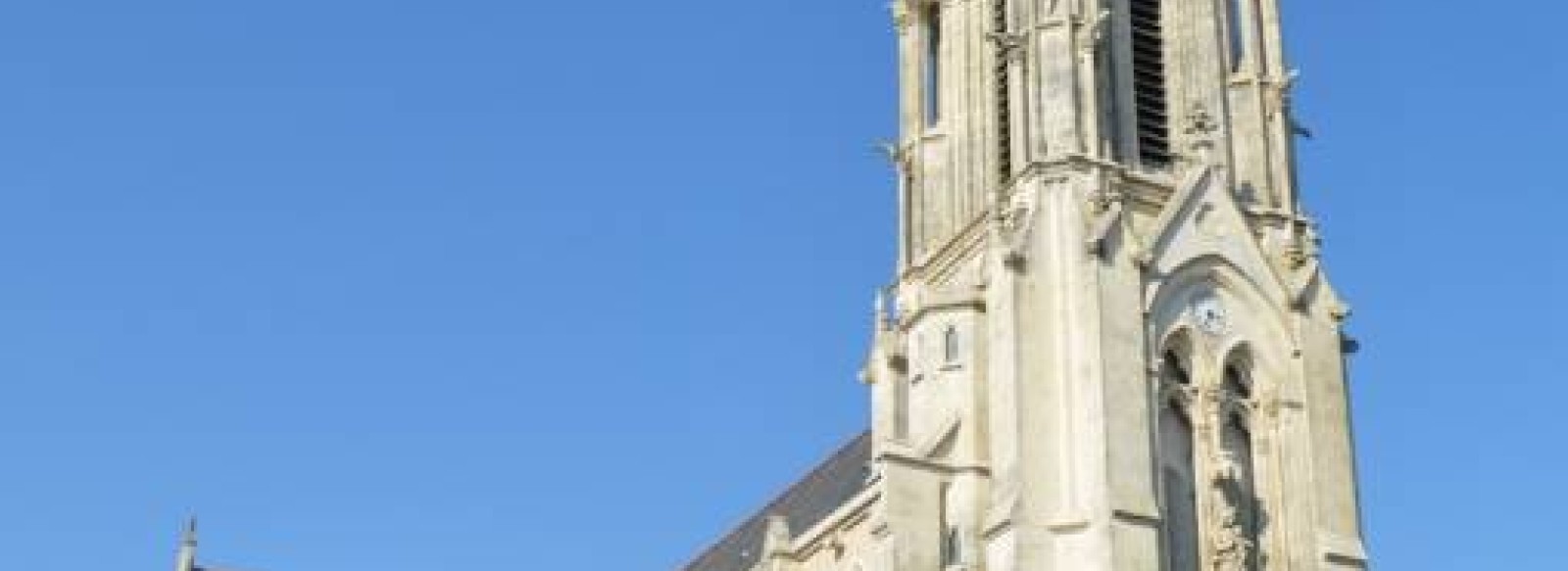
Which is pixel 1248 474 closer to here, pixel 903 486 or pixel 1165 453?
pixel 1165 453

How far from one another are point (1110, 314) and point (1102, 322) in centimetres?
33

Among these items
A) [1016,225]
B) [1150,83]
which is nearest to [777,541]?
[1016,225]

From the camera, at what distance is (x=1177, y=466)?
3978 cm

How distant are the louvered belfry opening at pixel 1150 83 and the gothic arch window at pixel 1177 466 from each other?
4671mm

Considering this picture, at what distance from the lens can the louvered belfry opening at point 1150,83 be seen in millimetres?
43562

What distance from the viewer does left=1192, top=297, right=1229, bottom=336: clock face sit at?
41.0 m

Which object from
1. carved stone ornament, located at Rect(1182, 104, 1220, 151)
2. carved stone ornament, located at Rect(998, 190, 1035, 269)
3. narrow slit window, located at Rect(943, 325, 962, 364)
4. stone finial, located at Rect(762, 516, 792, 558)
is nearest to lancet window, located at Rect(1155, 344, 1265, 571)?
Result: carved stone ornament, located at Rect(998, 190, 1035, 269)

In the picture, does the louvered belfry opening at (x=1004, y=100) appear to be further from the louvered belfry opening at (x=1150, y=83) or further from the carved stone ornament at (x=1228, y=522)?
the carved stone ornament at (x=1228, y=522)

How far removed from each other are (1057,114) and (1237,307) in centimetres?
467

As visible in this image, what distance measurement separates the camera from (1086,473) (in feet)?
124

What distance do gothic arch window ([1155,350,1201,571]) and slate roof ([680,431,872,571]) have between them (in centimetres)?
634

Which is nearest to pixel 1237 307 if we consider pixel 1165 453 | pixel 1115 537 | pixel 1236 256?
pixel 1236 256

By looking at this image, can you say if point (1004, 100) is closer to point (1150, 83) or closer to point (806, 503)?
point (1150, 83)

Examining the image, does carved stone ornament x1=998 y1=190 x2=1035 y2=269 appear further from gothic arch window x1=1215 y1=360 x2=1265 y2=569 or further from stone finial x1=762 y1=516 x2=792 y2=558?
stone finial x1=762 y1=516 x2=792 y2=558
